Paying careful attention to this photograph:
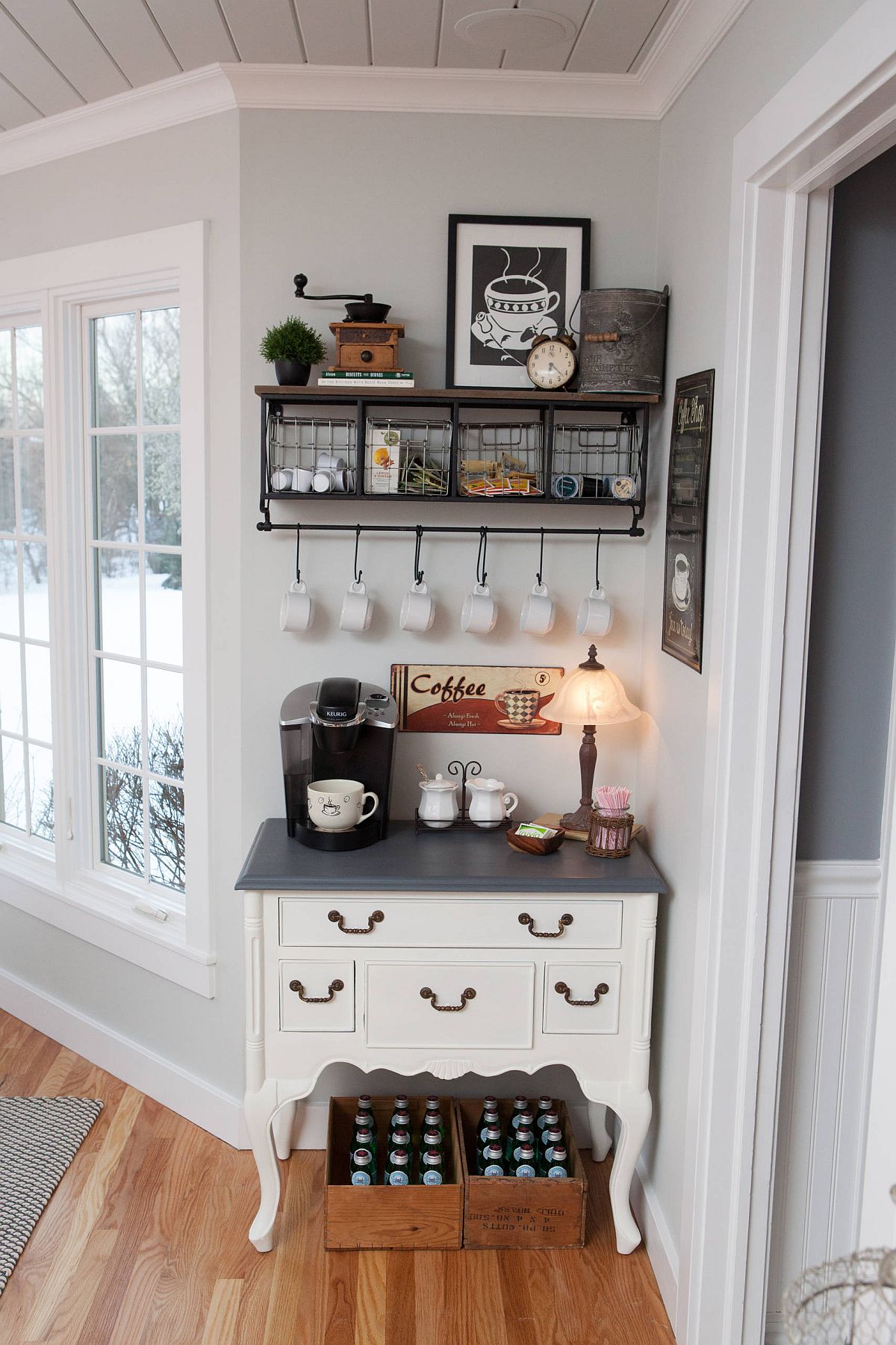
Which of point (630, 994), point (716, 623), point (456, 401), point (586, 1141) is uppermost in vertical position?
point (456, 401)

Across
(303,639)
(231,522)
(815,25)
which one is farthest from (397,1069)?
(815,25)

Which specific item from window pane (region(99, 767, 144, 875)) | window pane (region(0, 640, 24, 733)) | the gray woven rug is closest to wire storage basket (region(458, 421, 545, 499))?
window pane (region(99, 767, 144, 875))

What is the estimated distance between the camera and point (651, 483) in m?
2.64

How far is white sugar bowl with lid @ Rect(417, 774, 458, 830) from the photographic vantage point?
8.70 ft

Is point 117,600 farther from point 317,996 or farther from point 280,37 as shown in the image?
point 280,37

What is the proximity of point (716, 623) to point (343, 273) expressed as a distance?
129cm

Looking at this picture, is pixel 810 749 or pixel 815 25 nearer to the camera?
pixel 815 25

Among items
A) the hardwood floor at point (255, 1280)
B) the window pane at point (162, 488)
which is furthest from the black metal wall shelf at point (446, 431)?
the hardwood floor at point (255, 1280)

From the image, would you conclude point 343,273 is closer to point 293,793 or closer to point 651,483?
point 651,483

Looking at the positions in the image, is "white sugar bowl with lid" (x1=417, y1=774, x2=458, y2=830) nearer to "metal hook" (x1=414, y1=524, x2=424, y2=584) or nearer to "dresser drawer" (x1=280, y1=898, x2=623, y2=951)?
"dresser drawer" (x1=280, y1=898, x2=623, y2=951)

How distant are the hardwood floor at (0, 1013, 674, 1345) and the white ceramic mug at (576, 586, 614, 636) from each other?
1389 millimetres

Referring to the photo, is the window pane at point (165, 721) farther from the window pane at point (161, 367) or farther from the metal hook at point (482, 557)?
the metal hook at point (482, 557)

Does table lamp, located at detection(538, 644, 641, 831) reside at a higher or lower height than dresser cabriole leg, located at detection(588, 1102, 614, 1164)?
higher

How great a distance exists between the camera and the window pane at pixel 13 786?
11.7 feet
